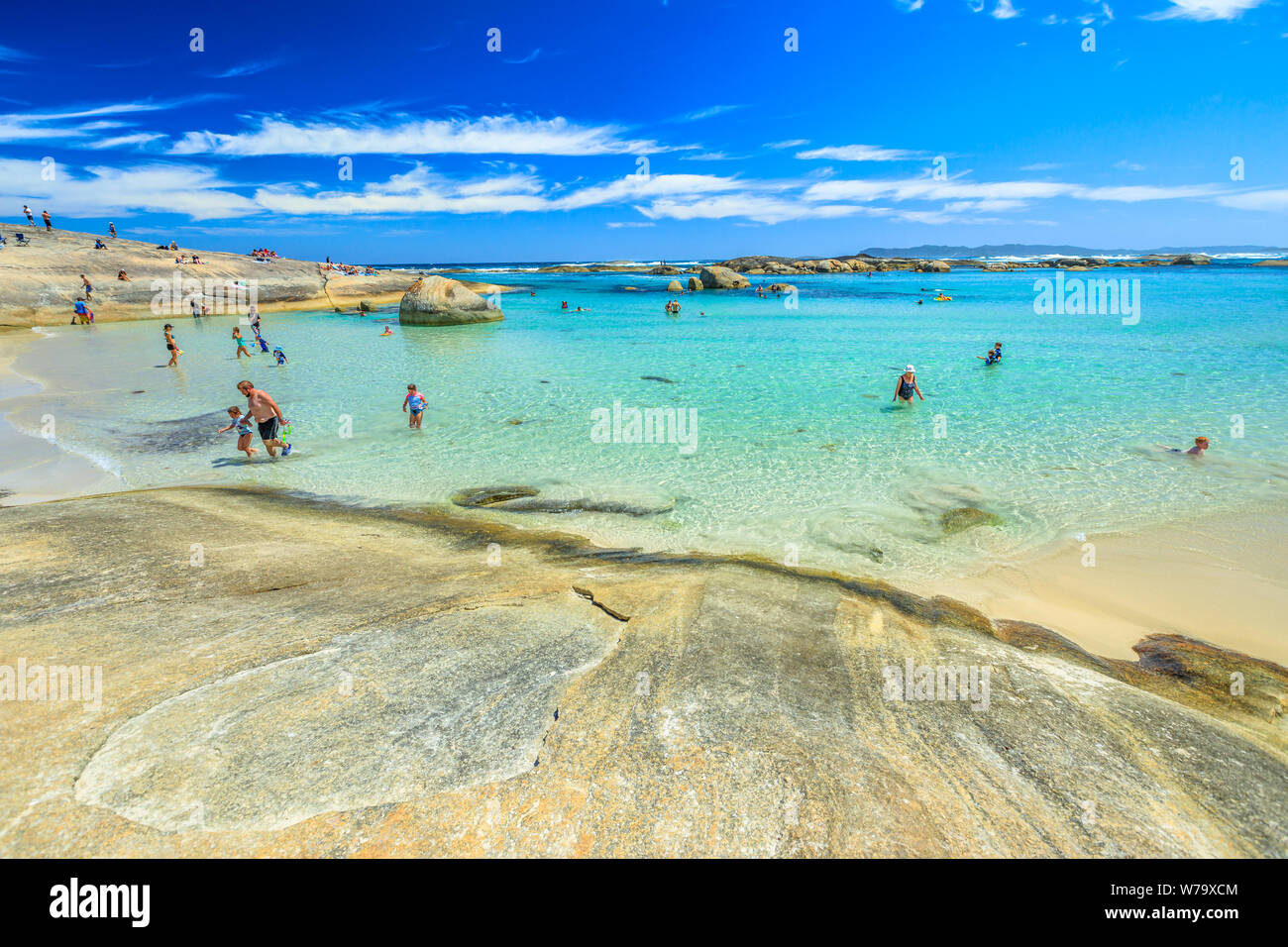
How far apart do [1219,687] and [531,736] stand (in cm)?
616

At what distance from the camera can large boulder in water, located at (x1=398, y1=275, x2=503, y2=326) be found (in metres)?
36.2

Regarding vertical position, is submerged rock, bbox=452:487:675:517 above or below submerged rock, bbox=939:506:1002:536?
above

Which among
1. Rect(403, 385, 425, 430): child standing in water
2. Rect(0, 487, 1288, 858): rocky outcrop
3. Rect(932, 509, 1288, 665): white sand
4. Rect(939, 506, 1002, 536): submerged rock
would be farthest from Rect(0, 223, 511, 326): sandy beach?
Rect(932, 509, 1288, 665): white sand

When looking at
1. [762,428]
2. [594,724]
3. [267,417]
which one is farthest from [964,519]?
[267,417]

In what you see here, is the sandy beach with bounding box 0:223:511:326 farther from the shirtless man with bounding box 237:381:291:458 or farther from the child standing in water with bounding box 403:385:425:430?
the child standing in water with bounding box 403:385:425:430

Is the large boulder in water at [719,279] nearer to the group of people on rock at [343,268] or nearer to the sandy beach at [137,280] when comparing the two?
the sandy beach at [137,280]

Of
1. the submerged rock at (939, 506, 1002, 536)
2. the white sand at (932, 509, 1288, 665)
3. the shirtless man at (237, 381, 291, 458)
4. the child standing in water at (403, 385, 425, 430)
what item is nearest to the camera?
the white sand at (932, 509, 1288, 665)

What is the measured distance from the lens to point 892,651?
524 cm

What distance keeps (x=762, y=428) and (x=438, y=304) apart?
95.4ft

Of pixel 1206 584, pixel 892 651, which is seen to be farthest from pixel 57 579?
pixel 1206 584

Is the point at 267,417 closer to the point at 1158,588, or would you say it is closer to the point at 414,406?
the point at 414,406

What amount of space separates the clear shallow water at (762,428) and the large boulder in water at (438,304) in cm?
589

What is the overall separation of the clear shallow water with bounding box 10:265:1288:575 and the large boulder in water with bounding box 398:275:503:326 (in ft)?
19.3

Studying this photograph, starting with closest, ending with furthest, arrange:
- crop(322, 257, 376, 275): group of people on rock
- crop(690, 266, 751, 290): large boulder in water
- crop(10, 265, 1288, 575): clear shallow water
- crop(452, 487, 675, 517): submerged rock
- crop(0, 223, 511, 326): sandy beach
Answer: crop(10, 265, 1288, 575): clear shallow water
crop(452, 487, 675, 517): submerged rock
crop(0, 223, 511, 326): sandy beach
crop(322, 257, 376, 275): group of people on rock
crop(690, 266, 751, 290): large boulder in water
